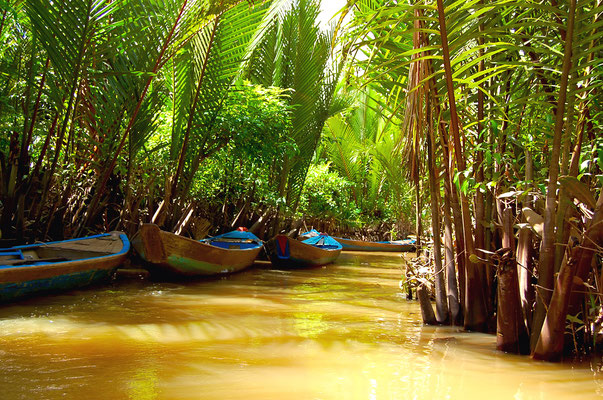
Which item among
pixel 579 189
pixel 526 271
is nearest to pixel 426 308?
pixel 526 271

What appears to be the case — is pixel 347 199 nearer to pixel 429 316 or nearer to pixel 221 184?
pixel 221 184

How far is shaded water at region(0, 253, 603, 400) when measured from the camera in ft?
9.53

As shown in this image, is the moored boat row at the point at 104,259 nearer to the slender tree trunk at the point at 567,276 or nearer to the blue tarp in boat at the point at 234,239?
the blue tarp in boat at the point at 234,239

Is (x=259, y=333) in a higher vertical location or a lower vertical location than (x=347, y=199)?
lower

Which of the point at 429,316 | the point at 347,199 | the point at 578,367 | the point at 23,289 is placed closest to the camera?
the point at 578,367

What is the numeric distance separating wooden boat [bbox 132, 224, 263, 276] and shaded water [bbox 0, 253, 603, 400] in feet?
3.39

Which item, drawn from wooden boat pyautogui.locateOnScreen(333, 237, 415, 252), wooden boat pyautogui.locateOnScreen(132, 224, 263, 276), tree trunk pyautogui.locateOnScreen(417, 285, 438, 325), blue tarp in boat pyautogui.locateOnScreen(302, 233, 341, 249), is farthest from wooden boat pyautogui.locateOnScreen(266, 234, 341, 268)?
tree trunk pyautogui.locateOnScreen(417, 285, 438, 325)

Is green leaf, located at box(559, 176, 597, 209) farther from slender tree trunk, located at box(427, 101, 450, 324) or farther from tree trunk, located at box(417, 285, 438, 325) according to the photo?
tree trunk, located at box(417, 285, 438, 325)

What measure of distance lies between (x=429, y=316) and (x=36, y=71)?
553 cm

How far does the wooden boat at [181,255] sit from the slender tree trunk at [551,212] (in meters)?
5.06

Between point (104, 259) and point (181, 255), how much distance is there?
135 centimetres

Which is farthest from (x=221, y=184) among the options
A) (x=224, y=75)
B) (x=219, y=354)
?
(x=219, y=354)

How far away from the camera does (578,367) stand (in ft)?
10.6

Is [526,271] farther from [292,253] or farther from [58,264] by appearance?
[292,253]
